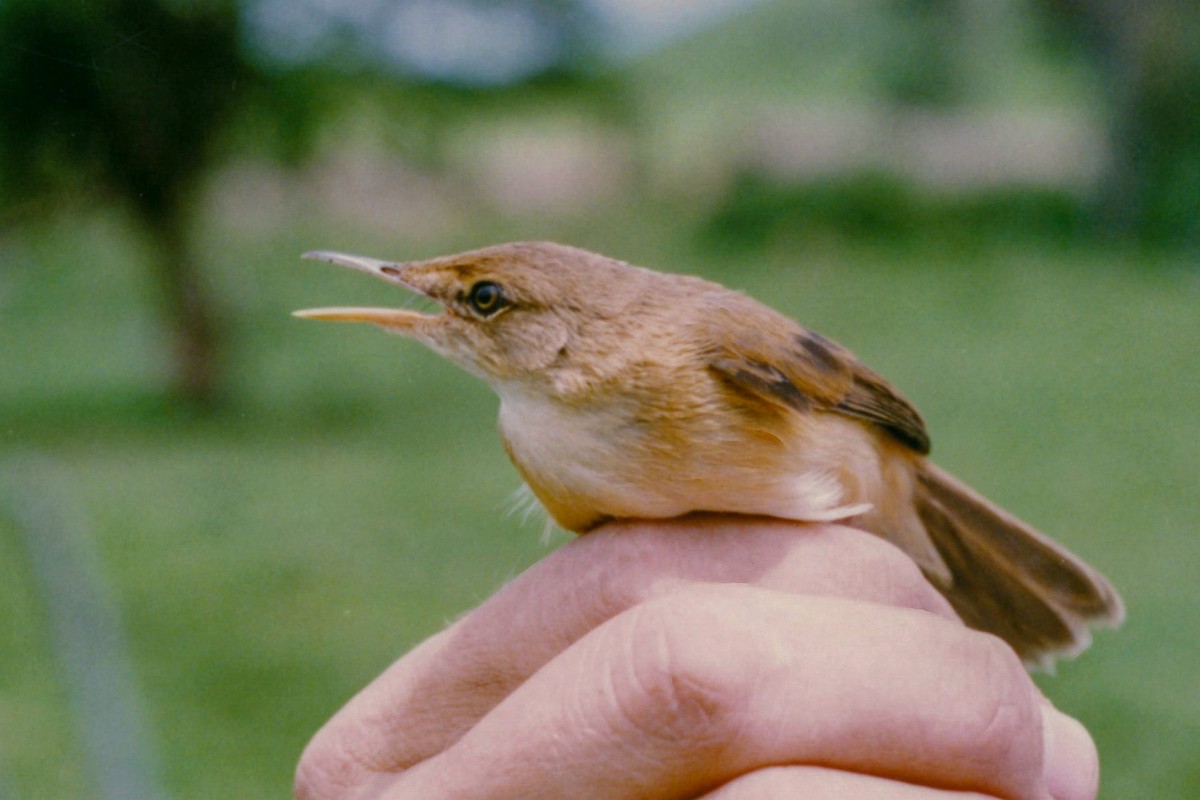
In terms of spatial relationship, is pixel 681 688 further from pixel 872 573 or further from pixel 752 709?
pixel 872 573

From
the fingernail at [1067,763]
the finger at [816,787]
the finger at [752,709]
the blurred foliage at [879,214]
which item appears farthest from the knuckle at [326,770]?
the blurred foliage at [879,214]

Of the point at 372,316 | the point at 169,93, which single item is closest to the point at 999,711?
the point at 372,316

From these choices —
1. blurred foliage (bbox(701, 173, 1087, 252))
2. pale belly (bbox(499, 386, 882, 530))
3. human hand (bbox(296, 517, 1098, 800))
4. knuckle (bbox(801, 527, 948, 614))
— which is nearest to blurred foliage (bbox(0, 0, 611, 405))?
blurred foliage (bbox(701, 173, 1087, 252))

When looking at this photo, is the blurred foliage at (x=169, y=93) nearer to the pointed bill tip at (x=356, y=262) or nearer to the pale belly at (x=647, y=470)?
the pointed bill tip at (x=356, y=262)

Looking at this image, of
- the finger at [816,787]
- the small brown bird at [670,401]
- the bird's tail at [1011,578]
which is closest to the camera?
the finger at [816,787]

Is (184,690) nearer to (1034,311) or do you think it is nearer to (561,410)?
(561,410)

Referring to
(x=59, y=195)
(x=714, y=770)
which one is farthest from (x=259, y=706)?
(x=714, y=770)
